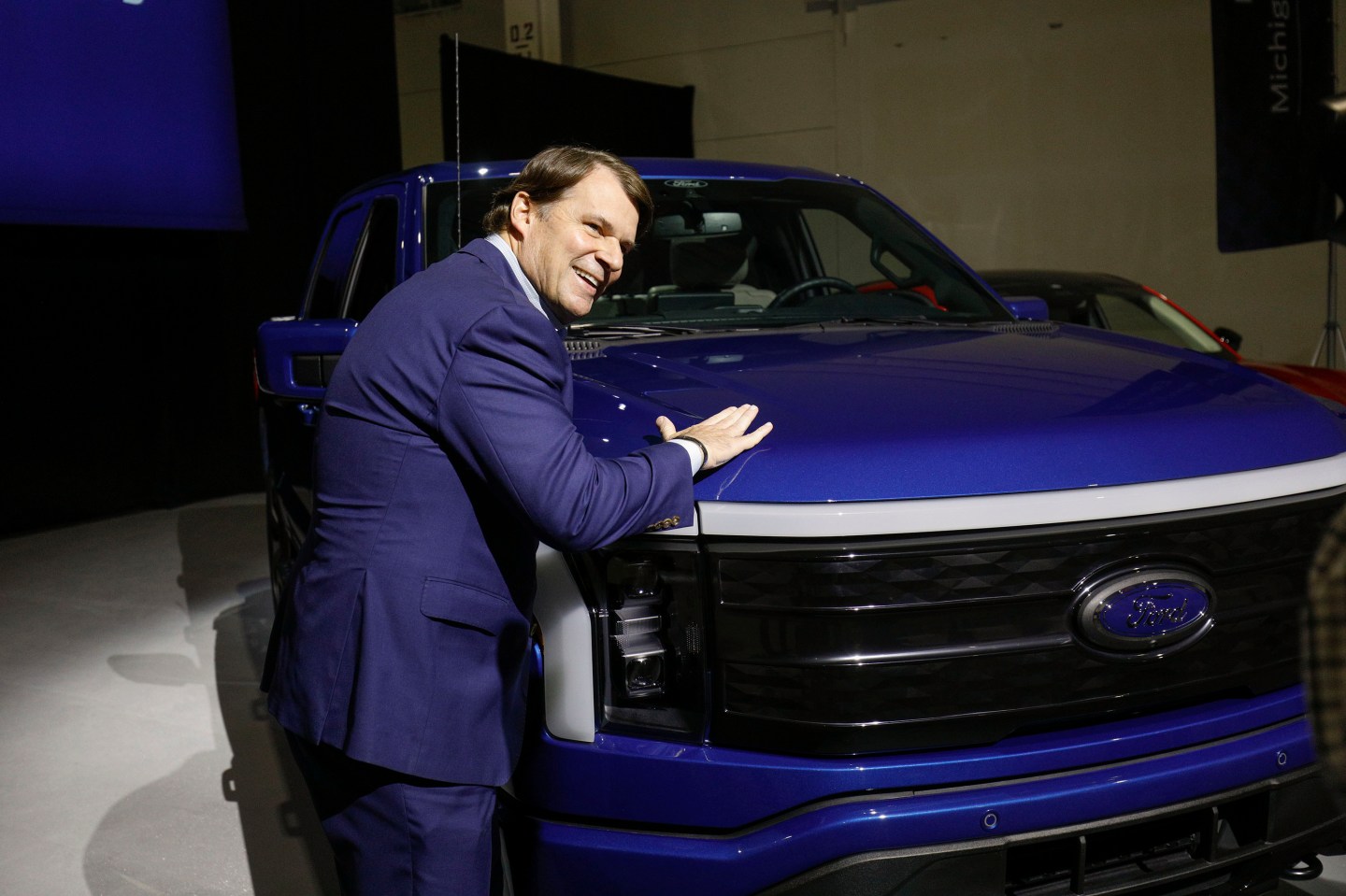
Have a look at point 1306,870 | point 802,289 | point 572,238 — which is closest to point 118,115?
point 802,289

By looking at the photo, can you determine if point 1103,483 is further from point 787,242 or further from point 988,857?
point 787,242

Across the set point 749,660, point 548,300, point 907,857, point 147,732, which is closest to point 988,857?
point 907,857

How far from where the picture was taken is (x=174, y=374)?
835cm

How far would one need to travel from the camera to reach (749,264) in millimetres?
3412

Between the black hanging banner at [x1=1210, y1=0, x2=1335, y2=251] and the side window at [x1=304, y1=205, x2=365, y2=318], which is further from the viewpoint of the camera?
the black hanging banner at [x1=1210, y1=0, x2=1335, y2=251]

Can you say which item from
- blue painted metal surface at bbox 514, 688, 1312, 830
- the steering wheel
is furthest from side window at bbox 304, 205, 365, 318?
blue painted metal surface at bbox 514, 688, 1312, 830

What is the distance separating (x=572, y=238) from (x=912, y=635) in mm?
788

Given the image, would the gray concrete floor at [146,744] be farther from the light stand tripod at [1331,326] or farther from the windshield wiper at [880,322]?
the light stand tripod at [1331,326]

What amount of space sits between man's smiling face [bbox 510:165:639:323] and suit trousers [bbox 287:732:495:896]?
2.45 feet

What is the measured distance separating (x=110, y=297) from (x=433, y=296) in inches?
282

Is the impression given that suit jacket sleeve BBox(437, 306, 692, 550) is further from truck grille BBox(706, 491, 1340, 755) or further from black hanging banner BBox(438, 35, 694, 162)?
black hanging banner BBox(438, 35, 694, 162)

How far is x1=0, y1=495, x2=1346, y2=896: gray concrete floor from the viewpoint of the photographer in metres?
2.89

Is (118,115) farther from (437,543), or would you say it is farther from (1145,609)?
(1145,609)

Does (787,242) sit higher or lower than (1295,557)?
higher
